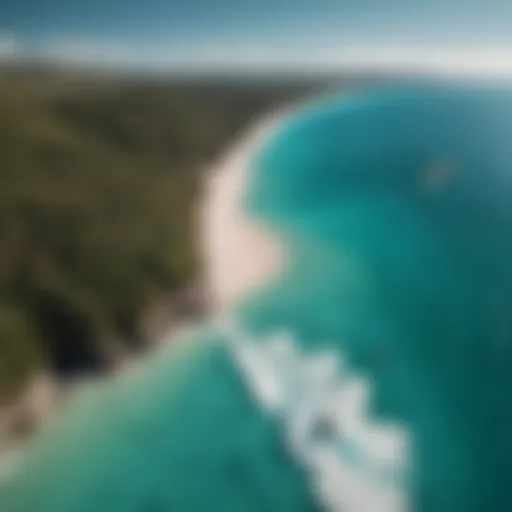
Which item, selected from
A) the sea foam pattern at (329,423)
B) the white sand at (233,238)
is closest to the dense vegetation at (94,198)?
the white sand at (233,238)

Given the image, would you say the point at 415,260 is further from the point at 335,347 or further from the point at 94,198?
the point at 94,198

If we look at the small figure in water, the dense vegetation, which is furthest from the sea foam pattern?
the dense vegetation

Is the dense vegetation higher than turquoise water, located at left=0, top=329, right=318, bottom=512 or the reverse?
higher

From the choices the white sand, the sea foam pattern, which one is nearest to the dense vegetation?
the white sand

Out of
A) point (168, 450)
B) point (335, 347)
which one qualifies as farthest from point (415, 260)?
point (168, 450)

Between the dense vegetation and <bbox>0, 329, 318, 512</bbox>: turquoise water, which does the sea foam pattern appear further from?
the dense vegetation

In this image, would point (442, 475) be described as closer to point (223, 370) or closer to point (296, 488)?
point (296, 488)
